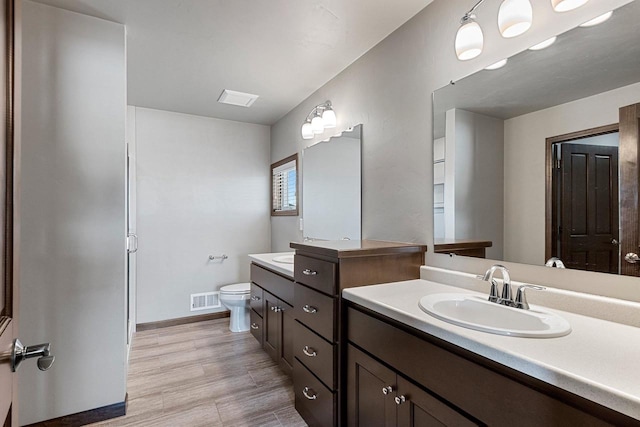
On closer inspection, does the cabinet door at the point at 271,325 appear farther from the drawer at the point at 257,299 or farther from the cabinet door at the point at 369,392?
the cabinet door at the point at 369,392

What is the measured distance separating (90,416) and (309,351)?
134 cm

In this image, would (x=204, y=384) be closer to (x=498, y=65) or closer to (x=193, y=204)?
(x=193, y=204)

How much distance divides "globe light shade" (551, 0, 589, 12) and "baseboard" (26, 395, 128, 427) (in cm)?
290

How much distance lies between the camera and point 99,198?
190 cm

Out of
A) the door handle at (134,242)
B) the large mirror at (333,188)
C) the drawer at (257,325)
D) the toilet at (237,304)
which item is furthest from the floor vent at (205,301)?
the large mirror at (333,188)

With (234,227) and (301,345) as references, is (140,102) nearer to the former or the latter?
(234,227)

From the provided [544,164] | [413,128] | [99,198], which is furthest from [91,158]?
[544,164]

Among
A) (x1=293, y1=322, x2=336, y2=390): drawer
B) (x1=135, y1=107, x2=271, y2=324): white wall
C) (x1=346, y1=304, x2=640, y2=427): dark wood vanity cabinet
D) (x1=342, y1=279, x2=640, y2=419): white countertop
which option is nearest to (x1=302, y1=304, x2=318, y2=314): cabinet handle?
(x1=293, y1=322, x2=336, y2=390): drawer

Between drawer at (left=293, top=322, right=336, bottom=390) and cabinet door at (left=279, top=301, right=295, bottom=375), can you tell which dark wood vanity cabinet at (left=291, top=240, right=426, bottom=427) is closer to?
drawer at (left=293, top=322, right=336, bottom=390)

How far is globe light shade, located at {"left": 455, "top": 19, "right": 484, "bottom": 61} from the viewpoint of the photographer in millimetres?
1414

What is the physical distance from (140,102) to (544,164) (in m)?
3.45

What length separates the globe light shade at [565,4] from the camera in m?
1.14

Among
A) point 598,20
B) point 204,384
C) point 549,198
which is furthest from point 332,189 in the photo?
point 598,20

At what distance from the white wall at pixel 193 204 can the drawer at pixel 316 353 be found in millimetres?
2153
